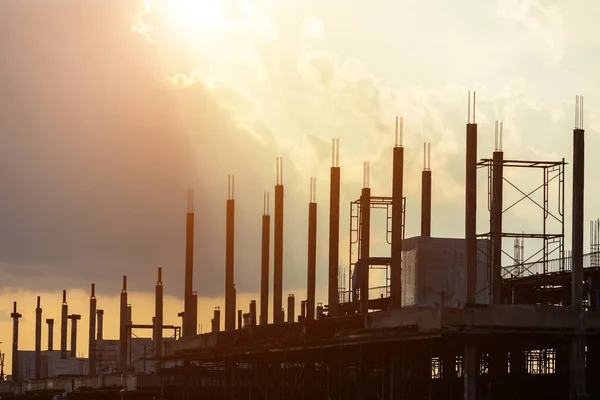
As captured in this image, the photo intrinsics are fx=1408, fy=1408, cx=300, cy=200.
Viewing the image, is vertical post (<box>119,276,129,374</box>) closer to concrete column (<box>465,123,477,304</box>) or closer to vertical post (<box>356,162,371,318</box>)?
vertical post (<box>356,162,371,318</box>)

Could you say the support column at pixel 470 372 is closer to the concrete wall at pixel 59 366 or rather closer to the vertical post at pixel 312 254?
the vertical post at pixel 312 254

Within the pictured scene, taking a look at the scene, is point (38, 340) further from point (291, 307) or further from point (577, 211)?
point (577, 211)

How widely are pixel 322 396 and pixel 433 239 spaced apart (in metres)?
15.9

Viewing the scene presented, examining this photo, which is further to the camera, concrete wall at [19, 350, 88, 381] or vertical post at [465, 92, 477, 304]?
concrete wall at [19, 350, 88, 381]

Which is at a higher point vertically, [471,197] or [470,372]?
[471,197]

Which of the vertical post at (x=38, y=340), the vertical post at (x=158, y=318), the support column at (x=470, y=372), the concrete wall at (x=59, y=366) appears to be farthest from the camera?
the concrete wall at (x=59, y=366)

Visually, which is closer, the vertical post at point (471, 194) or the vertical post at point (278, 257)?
the vertical post at point (471, 194)

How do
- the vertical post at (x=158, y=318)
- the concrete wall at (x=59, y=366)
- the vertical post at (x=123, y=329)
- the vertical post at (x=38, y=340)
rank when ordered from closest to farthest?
the vertical post at (x=158, y=318)
the vertical post at (x=123, y=329)
the vertical post at (x=38, y=340)
the concrete wall at (x=59, y=366)

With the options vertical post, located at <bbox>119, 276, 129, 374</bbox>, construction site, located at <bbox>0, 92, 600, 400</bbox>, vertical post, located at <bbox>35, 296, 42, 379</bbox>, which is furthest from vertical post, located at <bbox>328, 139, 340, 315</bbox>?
vertical post, located at <bbox>35, 296, 42, 379</bbox>

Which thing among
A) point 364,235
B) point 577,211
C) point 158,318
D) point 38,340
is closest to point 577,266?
point 577,211

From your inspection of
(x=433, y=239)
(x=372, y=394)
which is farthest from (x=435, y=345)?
(x=372, y=394)

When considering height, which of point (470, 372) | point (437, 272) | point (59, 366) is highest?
point (437, 272)

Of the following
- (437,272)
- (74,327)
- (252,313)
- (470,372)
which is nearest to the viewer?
(470,372)

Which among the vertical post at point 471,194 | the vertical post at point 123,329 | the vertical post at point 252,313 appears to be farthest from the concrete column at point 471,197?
the vertical post at point 123,329
